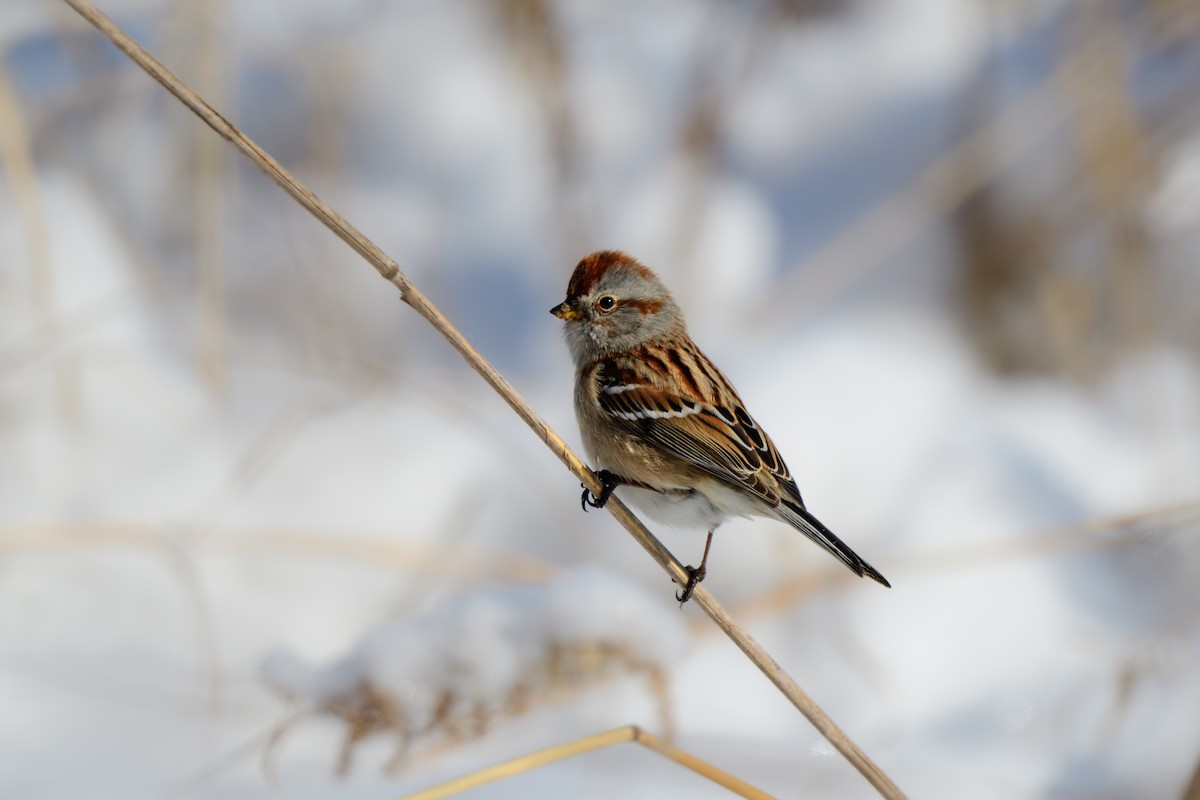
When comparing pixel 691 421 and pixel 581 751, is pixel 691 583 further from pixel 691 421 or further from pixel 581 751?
pixel 691 421

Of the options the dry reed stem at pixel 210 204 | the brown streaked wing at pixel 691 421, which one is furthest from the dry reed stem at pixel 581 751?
the dry reed stem at pixel 210 204

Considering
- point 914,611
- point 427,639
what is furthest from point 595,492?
point 914,611

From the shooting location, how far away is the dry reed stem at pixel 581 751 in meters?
1.56

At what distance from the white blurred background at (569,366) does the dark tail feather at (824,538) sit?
42 cm

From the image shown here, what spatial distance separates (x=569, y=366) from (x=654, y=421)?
175 centimetres

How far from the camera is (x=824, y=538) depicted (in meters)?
1.88

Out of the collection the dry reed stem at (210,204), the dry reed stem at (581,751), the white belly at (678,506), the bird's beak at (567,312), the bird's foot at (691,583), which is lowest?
the dry reed stem at (581,751)

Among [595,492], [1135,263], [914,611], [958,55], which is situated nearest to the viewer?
[595,492]

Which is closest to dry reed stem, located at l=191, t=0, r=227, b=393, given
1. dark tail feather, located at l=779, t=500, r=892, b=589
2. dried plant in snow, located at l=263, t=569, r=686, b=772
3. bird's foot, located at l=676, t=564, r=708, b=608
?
dried plant in snow, located at l=263, t=569, r=686, b=772

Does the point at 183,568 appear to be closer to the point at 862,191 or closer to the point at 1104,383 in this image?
the point at 862,191

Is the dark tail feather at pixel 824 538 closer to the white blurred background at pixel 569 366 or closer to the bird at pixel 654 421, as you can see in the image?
the bird at pixel 654 421

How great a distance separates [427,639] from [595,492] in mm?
431

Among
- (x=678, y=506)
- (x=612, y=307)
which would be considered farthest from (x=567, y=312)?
(x=678, y=506)

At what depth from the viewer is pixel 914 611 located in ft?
10.9
